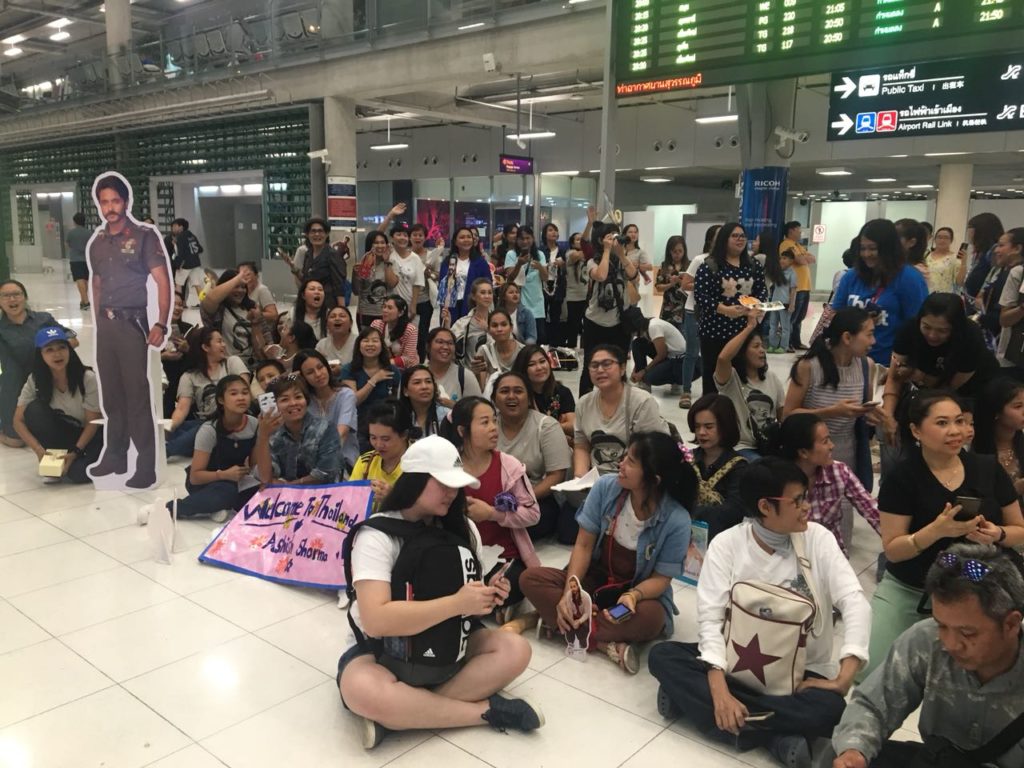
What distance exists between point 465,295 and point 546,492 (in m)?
3.79

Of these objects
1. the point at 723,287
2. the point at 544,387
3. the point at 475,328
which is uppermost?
the point at 723,287

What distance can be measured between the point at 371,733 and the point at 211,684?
757mm

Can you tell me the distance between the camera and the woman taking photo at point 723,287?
187 inches

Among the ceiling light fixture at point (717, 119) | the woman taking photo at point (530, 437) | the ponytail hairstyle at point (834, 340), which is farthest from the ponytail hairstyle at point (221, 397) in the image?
the ceiling light fixture at point (717, 119)

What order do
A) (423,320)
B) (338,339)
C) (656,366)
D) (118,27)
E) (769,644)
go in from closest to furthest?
(769,644), (338,339), (656,366), (423,320), (118,27)

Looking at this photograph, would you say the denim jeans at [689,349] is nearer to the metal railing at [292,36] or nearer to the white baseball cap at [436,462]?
the metal railing at [292,36]

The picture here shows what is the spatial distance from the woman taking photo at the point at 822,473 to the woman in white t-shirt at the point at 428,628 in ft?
4.72

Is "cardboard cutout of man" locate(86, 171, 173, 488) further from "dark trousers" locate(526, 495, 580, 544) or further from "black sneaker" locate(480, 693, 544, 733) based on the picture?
"black sneaker" locate(480, 693, 544, 733)

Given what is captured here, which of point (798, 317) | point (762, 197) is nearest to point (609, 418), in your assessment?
point (798, 317)

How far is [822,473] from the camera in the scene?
3.40 m

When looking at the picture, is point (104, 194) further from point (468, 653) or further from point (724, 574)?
point (724, 574)

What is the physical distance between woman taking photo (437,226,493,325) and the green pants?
496 cm

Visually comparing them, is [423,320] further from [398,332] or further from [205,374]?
[205,374]

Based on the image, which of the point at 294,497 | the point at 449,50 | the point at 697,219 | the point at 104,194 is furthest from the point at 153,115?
the point at 294,497
